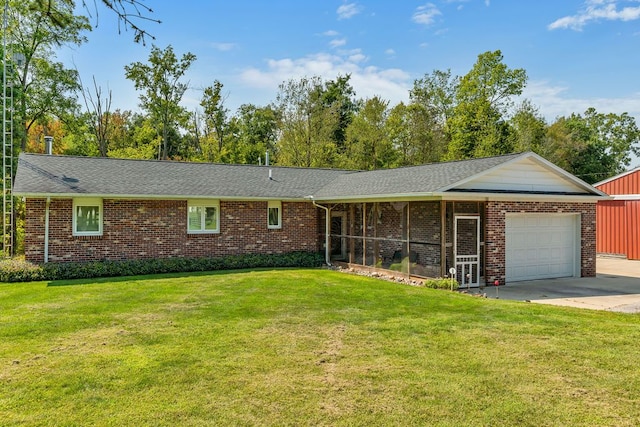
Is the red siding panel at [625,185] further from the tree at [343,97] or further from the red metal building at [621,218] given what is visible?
the tree at [343,97]

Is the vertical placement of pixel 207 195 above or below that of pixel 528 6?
below

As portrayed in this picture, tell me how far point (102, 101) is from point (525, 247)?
102ft

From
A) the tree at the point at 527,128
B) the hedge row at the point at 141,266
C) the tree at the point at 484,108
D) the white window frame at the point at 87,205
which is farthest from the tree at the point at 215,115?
the tree at the point at 527,128

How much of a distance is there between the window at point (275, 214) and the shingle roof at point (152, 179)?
0.53m

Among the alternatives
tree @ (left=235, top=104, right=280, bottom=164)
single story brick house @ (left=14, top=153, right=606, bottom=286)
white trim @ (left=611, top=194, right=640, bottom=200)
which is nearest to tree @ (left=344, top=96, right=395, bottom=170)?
tree @ (left=235, top=104, right=280, bottom=164)

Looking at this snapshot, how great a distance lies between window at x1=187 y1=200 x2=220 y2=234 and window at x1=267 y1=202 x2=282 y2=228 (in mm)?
2061

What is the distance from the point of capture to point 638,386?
528 centimetres

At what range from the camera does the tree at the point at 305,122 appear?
32.3m

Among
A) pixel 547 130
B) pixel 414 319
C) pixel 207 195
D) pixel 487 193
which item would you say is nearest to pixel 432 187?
pixel 487 193

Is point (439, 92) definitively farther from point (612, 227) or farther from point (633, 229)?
point (633, 229)

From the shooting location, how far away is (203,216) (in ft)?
53.8

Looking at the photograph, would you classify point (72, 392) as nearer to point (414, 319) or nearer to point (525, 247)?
point (414, 319)

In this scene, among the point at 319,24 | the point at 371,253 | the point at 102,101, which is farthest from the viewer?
the point at 102,101

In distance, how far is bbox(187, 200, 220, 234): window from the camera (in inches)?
636
